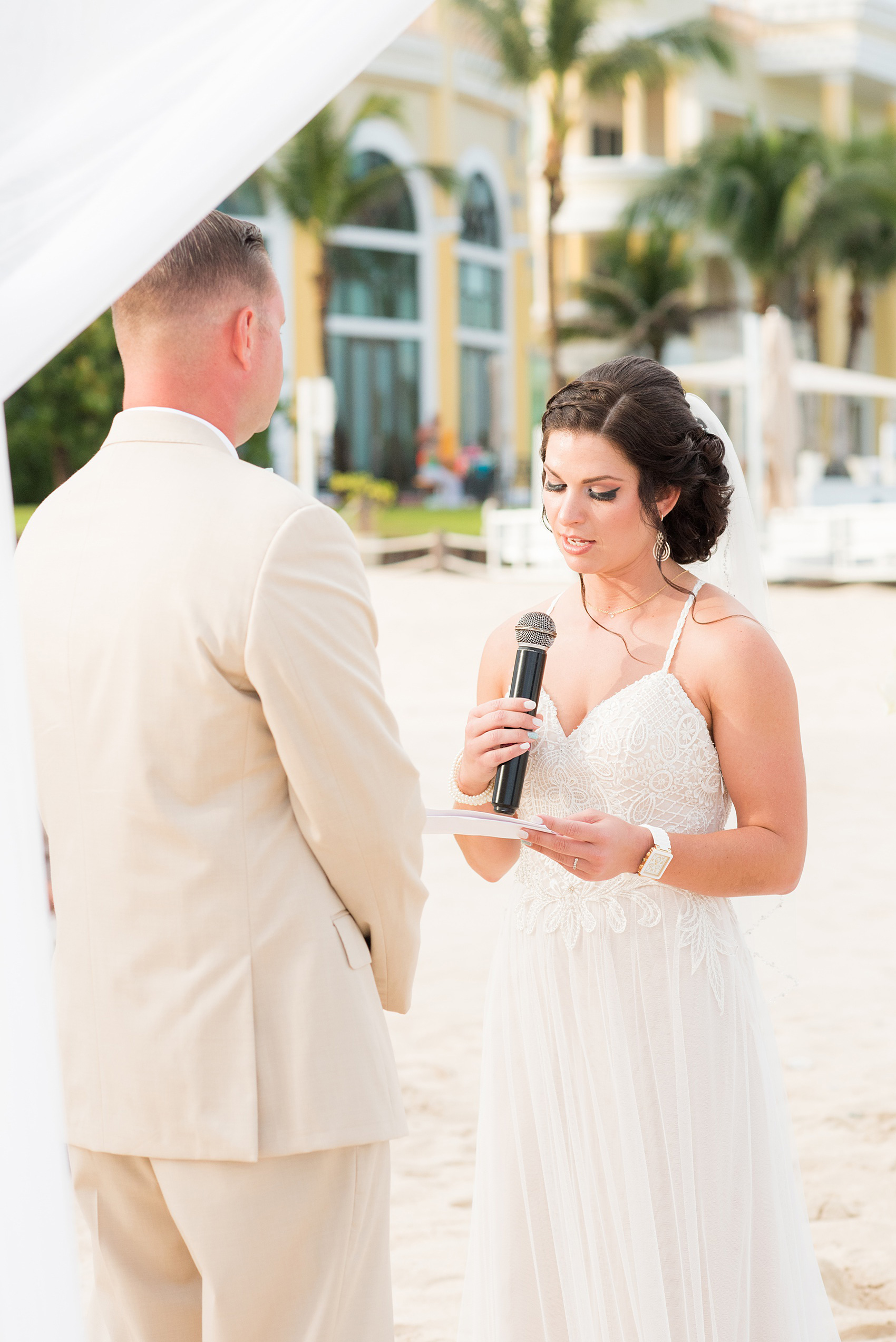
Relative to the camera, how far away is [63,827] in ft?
6.43

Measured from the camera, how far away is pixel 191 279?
192 centimetres

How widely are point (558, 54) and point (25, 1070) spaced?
29737mm

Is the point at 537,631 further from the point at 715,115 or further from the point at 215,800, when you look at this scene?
the point at 715,115

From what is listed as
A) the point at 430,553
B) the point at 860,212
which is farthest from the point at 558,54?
the point at 430,553

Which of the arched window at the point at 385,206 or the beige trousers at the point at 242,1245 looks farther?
the arched window at the point at 385,206

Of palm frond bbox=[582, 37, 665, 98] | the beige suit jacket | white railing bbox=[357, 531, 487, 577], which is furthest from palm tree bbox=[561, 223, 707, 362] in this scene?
the beige suit jacket

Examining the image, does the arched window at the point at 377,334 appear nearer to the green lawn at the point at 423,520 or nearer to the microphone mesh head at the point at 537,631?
the green lawn at the point at 423,520

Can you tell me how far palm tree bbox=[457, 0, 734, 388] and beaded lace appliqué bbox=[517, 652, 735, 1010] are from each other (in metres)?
27.1

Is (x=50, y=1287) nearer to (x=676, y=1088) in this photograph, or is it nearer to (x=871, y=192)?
(x=676, y=1088)

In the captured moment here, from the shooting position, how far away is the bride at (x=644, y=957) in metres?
2.42

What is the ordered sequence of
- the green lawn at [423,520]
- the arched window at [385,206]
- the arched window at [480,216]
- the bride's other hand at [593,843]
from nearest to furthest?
1. the bride's other hand at [593,843]
2. the green lawn at [423,520]
3. the arched window at [385,206]
4. the arched window at [480,216]

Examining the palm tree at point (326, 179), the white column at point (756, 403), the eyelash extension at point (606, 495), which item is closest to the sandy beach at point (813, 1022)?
the eyelash extension at point (606, 495)

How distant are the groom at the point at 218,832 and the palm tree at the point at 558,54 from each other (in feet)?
90.8

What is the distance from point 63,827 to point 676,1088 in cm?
112
